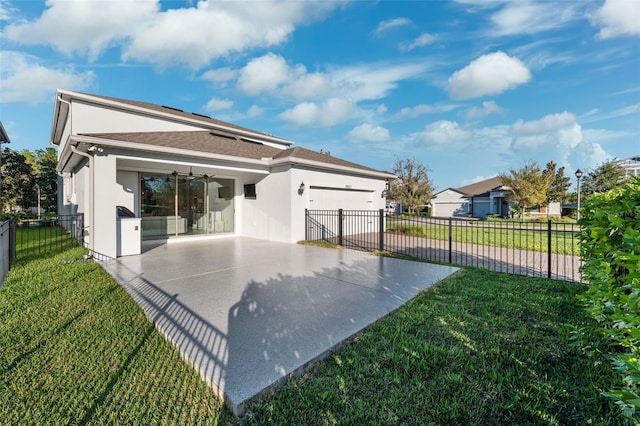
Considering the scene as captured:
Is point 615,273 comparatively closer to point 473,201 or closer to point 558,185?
point 473,201

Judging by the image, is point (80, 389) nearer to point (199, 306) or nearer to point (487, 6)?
point (199, 306)

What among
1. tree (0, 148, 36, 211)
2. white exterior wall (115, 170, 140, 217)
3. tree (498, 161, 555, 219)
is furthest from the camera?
tree (498, 161, 555, 219)

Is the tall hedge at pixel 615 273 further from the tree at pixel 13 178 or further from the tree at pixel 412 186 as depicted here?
the tree at pixel 13 178

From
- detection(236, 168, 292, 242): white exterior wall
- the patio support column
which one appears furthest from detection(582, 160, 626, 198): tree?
the patio support column

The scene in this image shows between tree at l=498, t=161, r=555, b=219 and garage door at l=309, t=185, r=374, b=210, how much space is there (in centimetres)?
1801

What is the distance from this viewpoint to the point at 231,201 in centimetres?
1253

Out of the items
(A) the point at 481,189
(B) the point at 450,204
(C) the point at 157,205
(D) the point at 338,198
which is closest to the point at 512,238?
(D) the point at 338,198

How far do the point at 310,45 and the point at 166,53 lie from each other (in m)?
7.27

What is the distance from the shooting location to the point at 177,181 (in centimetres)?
1096

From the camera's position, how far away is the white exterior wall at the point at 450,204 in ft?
117

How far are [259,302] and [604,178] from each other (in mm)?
41177

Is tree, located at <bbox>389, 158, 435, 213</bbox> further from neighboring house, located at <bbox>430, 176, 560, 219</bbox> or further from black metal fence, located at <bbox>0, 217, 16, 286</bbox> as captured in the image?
black metal fence, located at <bbox>0, 217, 16, 286</bbox>

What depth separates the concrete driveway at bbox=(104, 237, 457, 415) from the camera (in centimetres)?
264

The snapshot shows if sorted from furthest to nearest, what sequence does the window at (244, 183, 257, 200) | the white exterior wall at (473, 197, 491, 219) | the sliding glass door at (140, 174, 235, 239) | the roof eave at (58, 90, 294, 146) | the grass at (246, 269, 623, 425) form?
the white exterior wall at (473, 197, 491, 219) < the window at (244, 183, 257, 200) < the roof eave at (58, 90, 294, 146) < the sliding glass door at (140, 174, 235, 239) < the grass at (246, 269, 623, 425)
